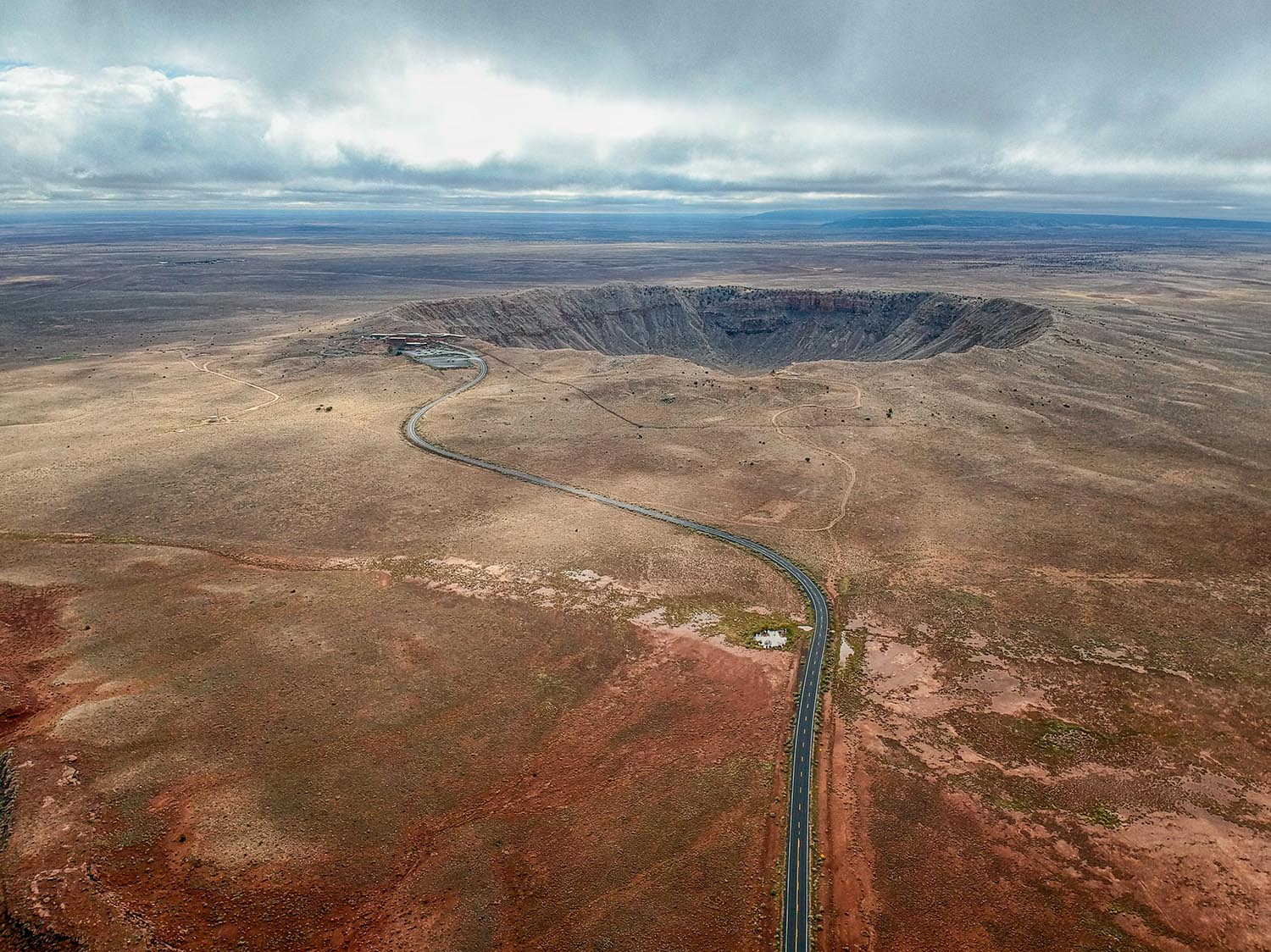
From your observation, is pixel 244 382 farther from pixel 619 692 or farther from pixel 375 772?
pixel 619 692

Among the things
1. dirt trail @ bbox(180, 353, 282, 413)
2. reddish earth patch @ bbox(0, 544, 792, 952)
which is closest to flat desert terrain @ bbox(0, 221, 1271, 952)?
reddish earth patch @ bbox(0, 544, 792, 952)

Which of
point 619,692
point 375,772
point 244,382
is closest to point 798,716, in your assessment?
point 619,692

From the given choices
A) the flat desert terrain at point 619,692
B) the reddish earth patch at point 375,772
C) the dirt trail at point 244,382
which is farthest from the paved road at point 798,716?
the dirt trail at point 244,382

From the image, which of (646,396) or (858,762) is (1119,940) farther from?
(646,396)

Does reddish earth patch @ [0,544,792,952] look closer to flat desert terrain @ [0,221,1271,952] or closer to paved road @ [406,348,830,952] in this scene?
flat desert terrain @ [0,221,1271,952]

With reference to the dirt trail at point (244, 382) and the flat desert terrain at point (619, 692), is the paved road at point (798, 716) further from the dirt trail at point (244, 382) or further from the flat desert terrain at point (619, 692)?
the dirt trail at point (244, 382)

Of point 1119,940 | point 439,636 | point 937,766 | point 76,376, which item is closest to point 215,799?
point 439,636
